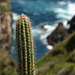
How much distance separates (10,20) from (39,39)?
1421 cm

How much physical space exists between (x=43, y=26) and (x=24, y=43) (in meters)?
73.3

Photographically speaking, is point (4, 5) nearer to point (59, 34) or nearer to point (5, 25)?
point (5, 25)

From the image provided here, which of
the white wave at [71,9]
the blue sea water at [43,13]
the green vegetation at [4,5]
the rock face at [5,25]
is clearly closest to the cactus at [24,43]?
the rock face at [5,25]

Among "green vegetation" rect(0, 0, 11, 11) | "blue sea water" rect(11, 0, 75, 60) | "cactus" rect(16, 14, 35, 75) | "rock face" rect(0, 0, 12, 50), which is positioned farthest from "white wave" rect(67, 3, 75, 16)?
"cactus" rect(16, 14, 35, 75)

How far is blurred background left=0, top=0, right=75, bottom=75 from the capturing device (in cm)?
3049

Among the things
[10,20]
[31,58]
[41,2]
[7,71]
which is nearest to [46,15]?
[41,2]

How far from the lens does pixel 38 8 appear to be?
298 feet

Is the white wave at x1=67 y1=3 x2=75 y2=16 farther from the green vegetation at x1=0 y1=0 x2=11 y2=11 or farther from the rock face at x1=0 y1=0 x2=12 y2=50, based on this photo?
the green vegetation at x1=0 y1=0 x2=11 y2=11

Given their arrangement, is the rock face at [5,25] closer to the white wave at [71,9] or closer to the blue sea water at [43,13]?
the blue sea water at [43,13]

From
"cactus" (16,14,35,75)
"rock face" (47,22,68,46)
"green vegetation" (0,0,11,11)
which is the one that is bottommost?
"cactus" (16,14,35,75)

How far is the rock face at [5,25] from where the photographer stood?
191 ft

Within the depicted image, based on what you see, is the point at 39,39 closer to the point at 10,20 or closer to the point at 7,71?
the point at 10,20

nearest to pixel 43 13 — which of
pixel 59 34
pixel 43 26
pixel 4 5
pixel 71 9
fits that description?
pixel 43 26

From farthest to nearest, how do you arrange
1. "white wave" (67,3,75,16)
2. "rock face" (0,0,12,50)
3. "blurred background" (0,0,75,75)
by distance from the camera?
"white wave" (67,3,75,16)
"rock face" (0,0,12,50)
"blurred background" (0,0,75,75)
